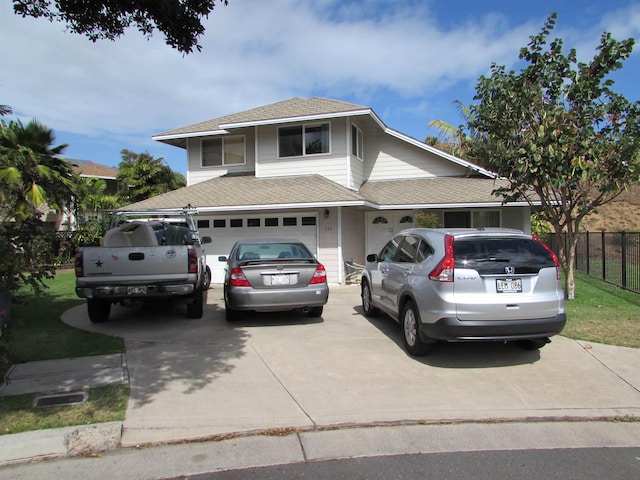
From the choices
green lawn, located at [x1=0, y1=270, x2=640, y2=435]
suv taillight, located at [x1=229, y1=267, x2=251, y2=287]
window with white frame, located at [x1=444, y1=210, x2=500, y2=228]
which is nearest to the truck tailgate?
suv taillight, located at [x1=229, y1=267, x2=251, y2=287]

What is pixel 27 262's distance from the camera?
17.7 ft

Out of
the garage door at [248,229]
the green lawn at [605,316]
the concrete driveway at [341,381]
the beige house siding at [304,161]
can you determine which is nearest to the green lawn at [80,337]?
the green lawn at [605,316]

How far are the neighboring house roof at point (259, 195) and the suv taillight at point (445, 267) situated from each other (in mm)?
7188

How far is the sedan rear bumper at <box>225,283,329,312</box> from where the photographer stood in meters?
7.88

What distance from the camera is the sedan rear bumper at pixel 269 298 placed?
7.88m

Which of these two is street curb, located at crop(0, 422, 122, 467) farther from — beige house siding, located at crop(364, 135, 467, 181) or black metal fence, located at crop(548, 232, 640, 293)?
beige house siding, located at crop(364, 135, 467, 181)

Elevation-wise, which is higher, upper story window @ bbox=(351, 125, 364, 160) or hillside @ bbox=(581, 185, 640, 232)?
upper story window @ bbox=(351, 125, 364, 160)

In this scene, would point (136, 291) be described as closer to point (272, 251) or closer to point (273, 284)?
point (273, 284)

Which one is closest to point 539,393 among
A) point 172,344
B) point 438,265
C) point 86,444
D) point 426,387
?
point 426,387

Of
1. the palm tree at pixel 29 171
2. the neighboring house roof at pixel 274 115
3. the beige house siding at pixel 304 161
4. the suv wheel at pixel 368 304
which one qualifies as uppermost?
the neighboring house roof at pixel 274 115

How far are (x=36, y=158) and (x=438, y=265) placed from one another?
7094 millimetres

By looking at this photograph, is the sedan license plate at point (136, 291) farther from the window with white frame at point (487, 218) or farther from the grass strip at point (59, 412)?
the window with white frame at point (487, 218)

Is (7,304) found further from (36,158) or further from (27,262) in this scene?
(36,158)

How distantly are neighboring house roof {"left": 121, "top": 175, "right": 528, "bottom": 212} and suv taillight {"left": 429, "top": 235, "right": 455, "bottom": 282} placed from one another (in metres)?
7.18
